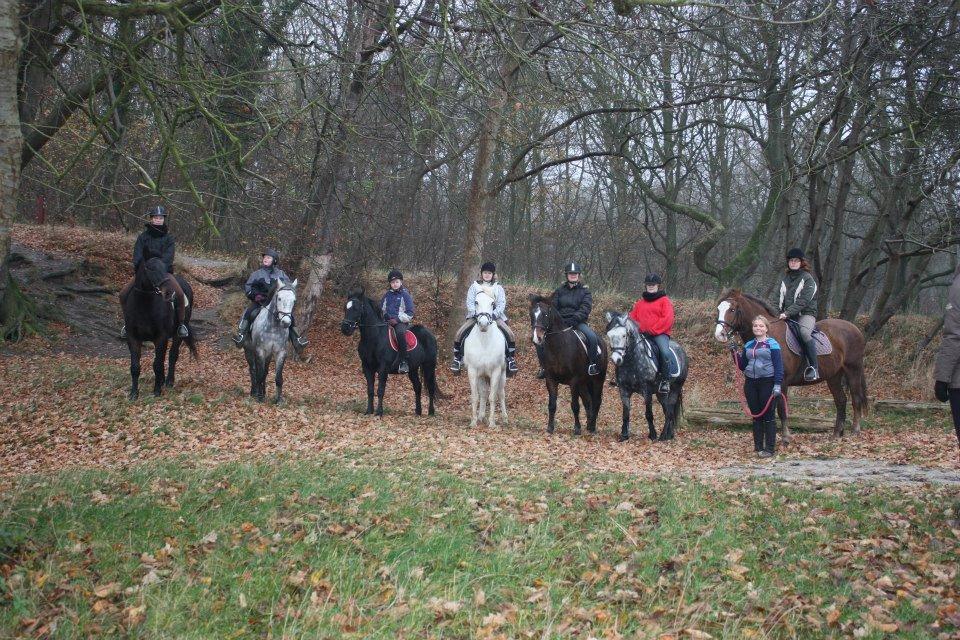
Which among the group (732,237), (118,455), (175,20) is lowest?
(118,455)

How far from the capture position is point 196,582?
17.3ft

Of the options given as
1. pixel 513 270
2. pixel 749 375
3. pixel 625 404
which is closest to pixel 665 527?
pixel 749 375

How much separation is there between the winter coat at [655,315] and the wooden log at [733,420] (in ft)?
8.02

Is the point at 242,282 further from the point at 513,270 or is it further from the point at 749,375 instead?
the point at 749,375

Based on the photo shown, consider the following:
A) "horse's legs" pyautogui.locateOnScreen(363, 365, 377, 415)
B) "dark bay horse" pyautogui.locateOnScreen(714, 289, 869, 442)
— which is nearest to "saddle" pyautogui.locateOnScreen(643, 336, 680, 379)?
"dark bay horse" pyautogui.locateOnScreen(714, 289, 869, 442)

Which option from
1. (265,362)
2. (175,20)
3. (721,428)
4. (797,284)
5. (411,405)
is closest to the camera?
(175,20)

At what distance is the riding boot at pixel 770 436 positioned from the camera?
39.8 feet

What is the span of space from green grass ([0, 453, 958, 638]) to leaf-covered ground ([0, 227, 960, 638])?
19 millimetres

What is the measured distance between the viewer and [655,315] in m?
14.4

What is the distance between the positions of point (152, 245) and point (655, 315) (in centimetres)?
833

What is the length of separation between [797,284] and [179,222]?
819 inches

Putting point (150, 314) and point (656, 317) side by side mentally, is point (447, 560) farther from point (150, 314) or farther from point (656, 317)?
point (150, 314)

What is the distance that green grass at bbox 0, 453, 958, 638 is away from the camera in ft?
16.4

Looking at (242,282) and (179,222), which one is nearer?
(242,282)
